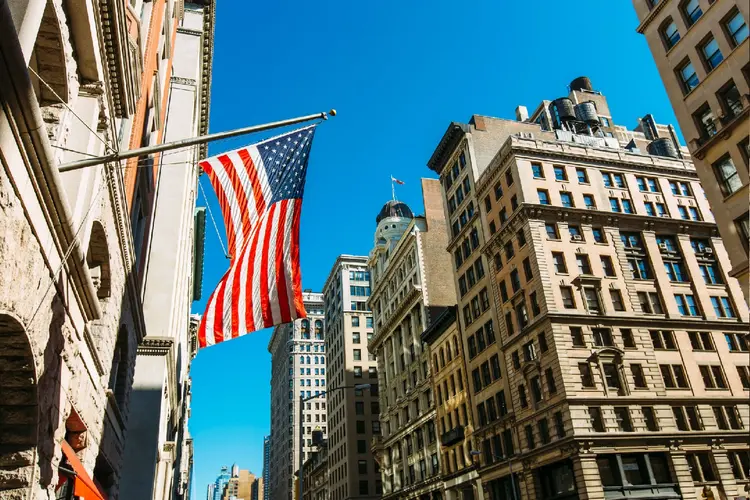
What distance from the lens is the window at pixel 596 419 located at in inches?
1837

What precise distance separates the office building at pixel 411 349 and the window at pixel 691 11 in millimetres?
49971

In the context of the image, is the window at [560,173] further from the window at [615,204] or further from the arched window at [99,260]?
the arched window at [99,260]

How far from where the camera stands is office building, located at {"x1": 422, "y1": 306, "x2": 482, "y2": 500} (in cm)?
6200

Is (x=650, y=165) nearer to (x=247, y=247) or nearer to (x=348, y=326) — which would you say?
(x=247, y=247)

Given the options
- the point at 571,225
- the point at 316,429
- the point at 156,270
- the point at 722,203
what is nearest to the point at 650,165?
the point at 571,225

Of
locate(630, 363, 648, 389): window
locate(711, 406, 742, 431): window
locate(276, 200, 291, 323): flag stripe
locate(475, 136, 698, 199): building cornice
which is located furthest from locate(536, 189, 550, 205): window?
locate(276, 200, 291, 323): flag stripe

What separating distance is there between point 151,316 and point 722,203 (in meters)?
28.8

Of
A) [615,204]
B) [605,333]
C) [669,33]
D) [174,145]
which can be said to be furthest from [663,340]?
[174,145]

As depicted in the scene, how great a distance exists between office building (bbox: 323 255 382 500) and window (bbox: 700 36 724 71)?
258 ft

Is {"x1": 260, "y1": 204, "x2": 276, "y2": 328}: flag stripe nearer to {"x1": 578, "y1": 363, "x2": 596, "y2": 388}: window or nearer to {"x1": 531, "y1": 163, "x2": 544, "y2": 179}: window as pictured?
{"x1": 578, "y1": 363, "x2": 596, "y2": 388}: window

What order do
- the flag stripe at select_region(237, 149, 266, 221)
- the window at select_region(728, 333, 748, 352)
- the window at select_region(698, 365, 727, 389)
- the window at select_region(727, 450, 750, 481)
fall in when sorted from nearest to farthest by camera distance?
the flag stripe at select_region(237, 149, 266, 221)
the window at select_region(727, 450, 750, 481)
the window at select_region(698, 365, 727, 389)
the window at select_region(728, 333, 748, 352)

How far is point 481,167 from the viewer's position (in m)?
68.4

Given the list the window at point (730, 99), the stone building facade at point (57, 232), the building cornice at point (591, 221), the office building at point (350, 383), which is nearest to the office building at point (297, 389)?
the office building at point (350, 383)

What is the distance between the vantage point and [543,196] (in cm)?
5759
